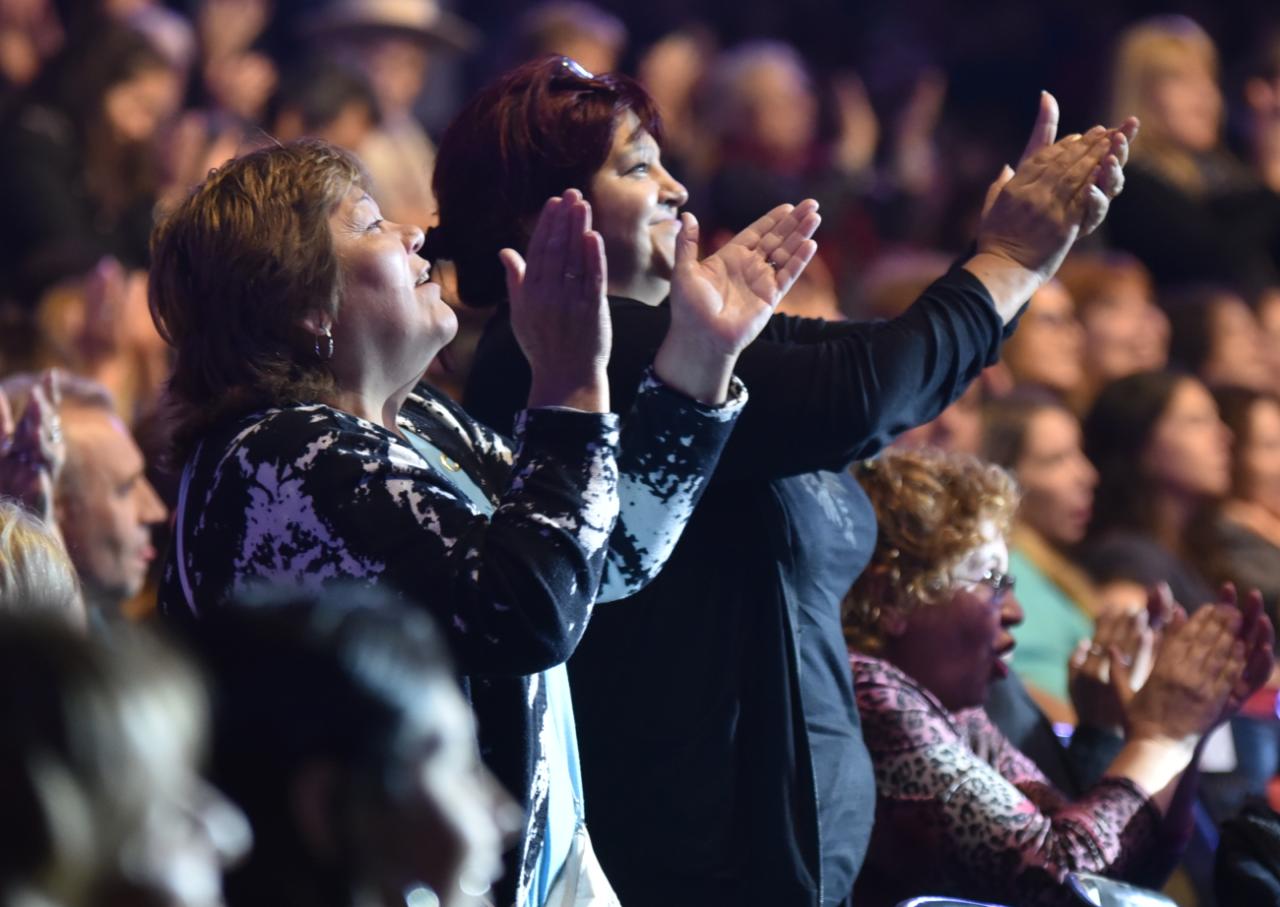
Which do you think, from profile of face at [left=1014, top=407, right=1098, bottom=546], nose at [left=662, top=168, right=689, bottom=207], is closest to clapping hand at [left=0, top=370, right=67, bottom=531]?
nose at [left=662, top=168, right=689, bottom=207]

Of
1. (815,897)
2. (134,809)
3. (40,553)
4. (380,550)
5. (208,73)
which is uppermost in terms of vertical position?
(134,809)

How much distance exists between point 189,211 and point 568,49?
401 centimetres

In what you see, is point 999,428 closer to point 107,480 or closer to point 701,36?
point 107,480

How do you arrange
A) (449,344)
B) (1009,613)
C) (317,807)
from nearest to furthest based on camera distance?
(317,807) < (449,344) < (1009,613)

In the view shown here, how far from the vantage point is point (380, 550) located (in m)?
1.55

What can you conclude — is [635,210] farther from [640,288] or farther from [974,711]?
[974,711]

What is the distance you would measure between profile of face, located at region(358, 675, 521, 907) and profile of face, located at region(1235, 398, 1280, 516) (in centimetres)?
355

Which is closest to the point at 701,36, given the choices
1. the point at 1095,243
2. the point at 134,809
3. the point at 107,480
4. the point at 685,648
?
the point at 1095,243

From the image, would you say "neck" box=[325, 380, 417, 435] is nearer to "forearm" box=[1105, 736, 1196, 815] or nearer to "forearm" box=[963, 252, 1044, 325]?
"forearm" box=[963, 252, 1044, 325]

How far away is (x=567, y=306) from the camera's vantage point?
1.66m

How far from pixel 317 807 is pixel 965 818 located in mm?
1288

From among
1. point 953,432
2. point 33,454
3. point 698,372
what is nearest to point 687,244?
point 698,372

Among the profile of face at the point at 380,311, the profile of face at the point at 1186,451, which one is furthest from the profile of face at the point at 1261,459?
the profile of face at the point at 380,311

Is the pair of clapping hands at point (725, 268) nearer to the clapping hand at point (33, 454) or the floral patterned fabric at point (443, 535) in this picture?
the floral patterned fabric at point (443, 535)
